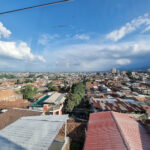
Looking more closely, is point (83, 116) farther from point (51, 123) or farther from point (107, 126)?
point (51, 123)

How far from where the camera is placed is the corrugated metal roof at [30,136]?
217 centimetres

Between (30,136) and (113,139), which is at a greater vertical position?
(30,136)

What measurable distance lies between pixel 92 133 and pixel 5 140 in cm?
454

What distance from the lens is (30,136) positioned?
8.24 ft

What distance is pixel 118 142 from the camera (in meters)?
3.95

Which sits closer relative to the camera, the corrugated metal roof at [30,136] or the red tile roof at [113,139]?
the corrugated metal roof at [30,136]

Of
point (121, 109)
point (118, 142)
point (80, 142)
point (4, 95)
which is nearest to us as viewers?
point (118, 142)

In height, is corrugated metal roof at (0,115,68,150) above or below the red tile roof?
above

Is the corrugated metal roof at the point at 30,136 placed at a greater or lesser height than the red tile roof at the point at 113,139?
greater

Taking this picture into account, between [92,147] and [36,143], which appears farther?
[92,147]

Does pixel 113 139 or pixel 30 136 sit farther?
pixel 113 139

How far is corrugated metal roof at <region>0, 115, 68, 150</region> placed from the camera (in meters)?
2.17

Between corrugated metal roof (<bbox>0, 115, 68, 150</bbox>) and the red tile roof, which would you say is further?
the red tile roof

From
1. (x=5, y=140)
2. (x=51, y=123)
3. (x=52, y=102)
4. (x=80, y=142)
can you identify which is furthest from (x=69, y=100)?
(x=5, y=140)
